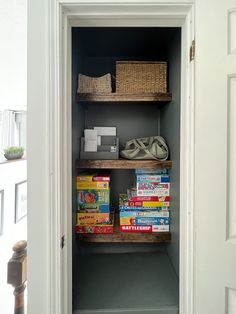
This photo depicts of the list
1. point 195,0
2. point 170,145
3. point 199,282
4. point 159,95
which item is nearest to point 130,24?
point 195,0

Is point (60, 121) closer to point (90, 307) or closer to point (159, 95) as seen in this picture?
point (159, 95)

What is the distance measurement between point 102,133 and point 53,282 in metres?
0.95

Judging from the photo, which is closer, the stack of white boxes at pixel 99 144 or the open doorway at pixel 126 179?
the open doorway at pixel 126 179

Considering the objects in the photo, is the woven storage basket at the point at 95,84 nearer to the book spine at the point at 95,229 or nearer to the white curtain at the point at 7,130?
the book spine at the point at 95,229

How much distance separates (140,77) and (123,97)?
19 cm

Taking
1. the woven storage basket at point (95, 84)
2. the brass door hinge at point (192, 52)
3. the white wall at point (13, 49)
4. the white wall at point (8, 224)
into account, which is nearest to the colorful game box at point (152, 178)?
the woven storage basket at point (95, 84)

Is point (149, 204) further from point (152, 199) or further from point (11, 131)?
point (11, 131)

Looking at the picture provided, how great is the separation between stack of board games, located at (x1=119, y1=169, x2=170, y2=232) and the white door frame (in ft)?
1.12

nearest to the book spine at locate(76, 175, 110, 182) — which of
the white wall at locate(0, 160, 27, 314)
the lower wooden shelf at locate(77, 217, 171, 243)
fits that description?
the lower wooden shelf at locate(77, 217, 171, 243)

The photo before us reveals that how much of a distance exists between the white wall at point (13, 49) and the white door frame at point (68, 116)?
86 cm

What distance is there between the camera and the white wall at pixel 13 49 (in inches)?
59.0

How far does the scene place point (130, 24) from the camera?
Result: 0.98 m

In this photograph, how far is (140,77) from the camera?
1.33 metres

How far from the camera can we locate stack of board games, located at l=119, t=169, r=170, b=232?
4.30 feet
